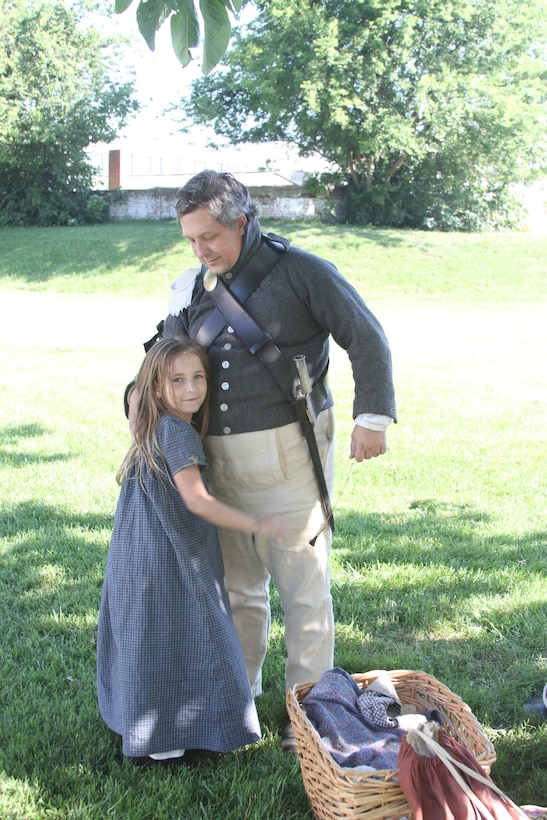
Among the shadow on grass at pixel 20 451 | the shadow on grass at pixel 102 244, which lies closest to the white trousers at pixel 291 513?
the shadow on grass at pixel 20 451

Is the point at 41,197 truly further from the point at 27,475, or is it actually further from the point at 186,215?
the point at 186,215

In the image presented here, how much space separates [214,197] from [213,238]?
132 mm

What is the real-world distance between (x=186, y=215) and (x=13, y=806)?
183 centimetres

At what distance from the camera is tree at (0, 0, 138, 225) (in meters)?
28.5

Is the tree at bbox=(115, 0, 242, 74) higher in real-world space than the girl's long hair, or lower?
higher

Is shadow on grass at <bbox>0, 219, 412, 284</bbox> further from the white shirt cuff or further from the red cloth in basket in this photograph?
the red cloth in basket

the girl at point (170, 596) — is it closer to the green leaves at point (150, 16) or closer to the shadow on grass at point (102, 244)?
the green leaves at point (150, 16)

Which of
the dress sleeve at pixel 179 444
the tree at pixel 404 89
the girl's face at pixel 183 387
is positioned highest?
the tree at pixel 404 89

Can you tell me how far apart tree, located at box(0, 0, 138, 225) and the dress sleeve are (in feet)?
92.3

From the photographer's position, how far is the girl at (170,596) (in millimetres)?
2512

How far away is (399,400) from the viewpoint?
28.0ft

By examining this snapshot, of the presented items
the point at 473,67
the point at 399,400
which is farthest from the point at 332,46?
the point at 399,400

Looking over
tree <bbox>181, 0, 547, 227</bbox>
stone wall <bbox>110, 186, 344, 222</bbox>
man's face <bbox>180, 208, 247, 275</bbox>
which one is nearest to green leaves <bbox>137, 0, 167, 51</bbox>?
man's face <bbox>180, 208, 247, 275</bbox>

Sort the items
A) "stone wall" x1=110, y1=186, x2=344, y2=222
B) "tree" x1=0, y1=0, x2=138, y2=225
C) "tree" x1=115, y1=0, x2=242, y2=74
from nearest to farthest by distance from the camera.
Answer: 1. "tree" x1=115, y1=0, x2=242, y2=74
2. "stone wall" x1=110, y1=186, x2=344, y2=222
3. "tree" x1=0, y1=0, x2=138, y2=225
